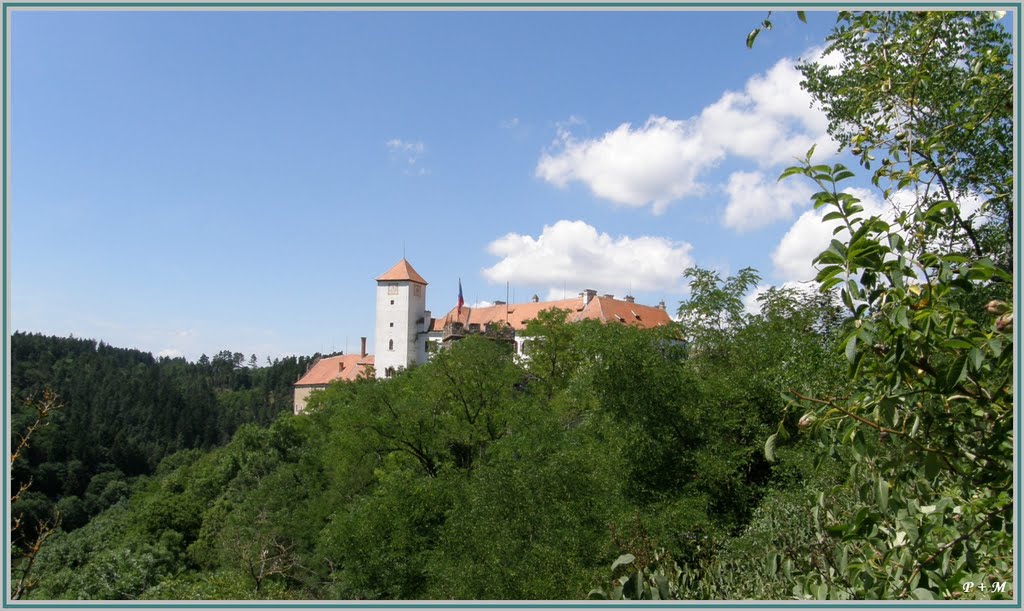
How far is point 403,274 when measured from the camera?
59688 mm

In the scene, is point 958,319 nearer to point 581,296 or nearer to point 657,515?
point 657,515

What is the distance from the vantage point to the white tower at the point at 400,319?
5878 centimetres

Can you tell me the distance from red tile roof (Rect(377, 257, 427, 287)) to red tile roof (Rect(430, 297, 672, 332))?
12.0 feet

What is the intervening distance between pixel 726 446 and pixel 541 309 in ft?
126

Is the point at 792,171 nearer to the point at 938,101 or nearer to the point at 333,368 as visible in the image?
the point at 938,101

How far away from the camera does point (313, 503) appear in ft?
75.4

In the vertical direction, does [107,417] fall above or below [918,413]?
below

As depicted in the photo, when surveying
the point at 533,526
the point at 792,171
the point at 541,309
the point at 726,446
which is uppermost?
the point at 541,309

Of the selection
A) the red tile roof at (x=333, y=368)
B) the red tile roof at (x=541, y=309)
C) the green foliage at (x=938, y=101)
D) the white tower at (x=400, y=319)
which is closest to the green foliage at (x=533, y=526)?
the green foliage at (x=938, y=101)

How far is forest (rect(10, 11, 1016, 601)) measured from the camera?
250 cm

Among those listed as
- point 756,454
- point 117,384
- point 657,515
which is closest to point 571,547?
point 657,515

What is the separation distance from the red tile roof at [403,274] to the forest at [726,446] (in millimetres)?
26622

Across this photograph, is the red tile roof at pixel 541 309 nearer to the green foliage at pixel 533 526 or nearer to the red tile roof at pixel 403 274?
the red tile roof at pixel 403 274

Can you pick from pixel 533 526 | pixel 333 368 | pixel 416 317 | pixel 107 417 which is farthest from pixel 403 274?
pixel 533 526
